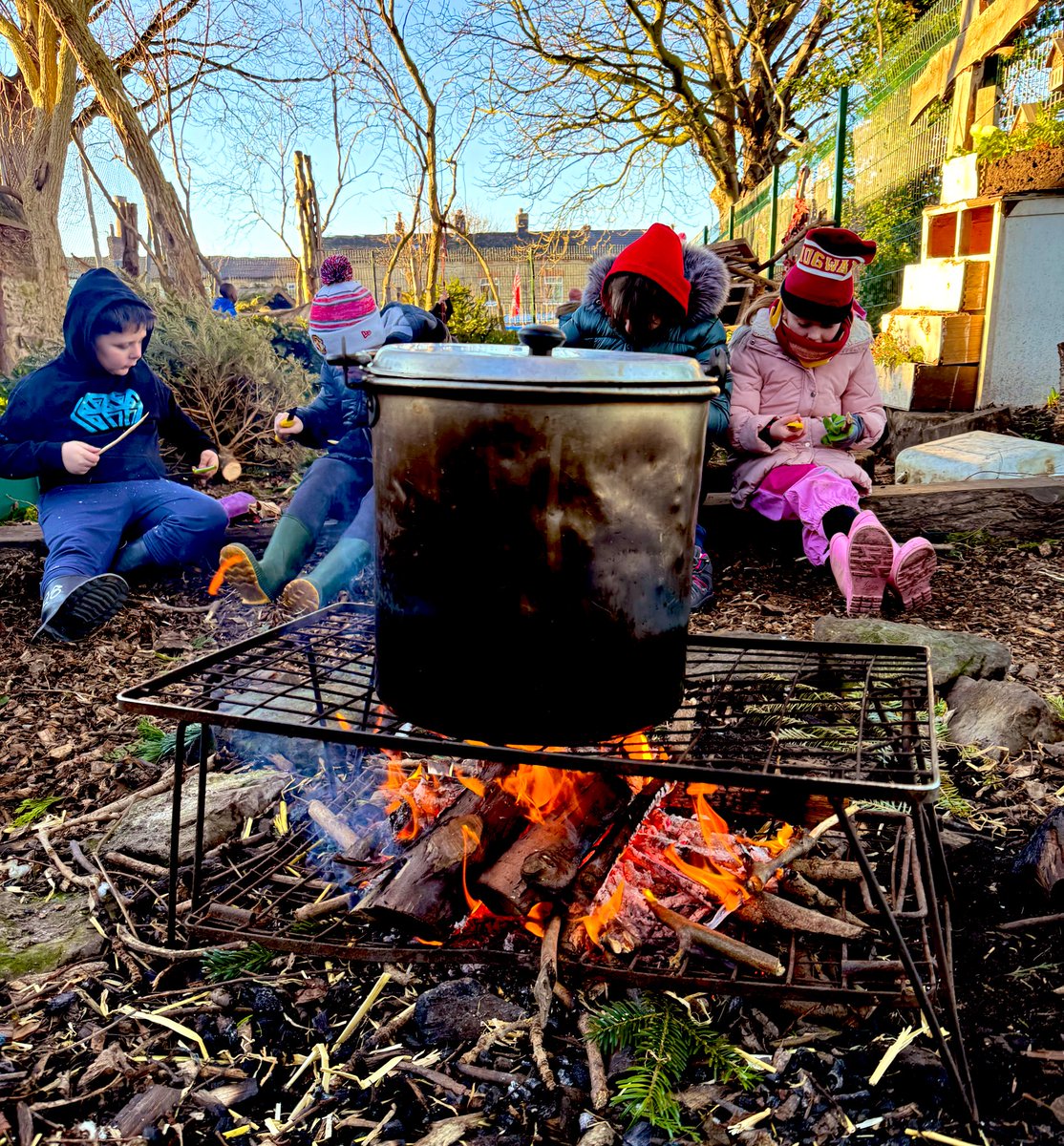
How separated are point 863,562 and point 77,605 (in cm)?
368

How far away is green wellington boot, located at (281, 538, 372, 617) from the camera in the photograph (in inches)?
163

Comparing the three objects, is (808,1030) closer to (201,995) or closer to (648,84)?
(201,995)

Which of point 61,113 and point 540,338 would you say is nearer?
point 540,338

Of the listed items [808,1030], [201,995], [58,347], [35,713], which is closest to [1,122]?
[58,347]

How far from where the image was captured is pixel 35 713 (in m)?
3.56

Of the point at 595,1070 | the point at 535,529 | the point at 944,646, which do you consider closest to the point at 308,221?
the point at 944,646

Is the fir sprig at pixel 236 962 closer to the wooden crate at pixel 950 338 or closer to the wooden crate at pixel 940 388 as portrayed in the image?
the wooden crate at pixel 940 388

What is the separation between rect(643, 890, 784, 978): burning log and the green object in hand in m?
3.37

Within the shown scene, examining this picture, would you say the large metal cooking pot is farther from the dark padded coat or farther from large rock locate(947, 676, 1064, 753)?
the dark padded coat

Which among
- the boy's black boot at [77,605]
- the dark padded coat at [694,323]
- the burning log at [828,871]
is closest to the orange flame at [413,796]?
the burning log at [828,871]

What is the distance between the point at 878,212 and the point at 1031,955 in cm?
942

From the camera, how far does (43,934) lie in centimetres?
226

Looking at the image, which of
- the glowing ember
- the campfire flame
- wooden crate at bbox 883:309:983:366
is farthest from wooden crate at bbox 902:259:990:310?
the glowing ember

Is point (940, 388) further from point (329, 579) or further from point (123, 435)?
point (123, 435)
